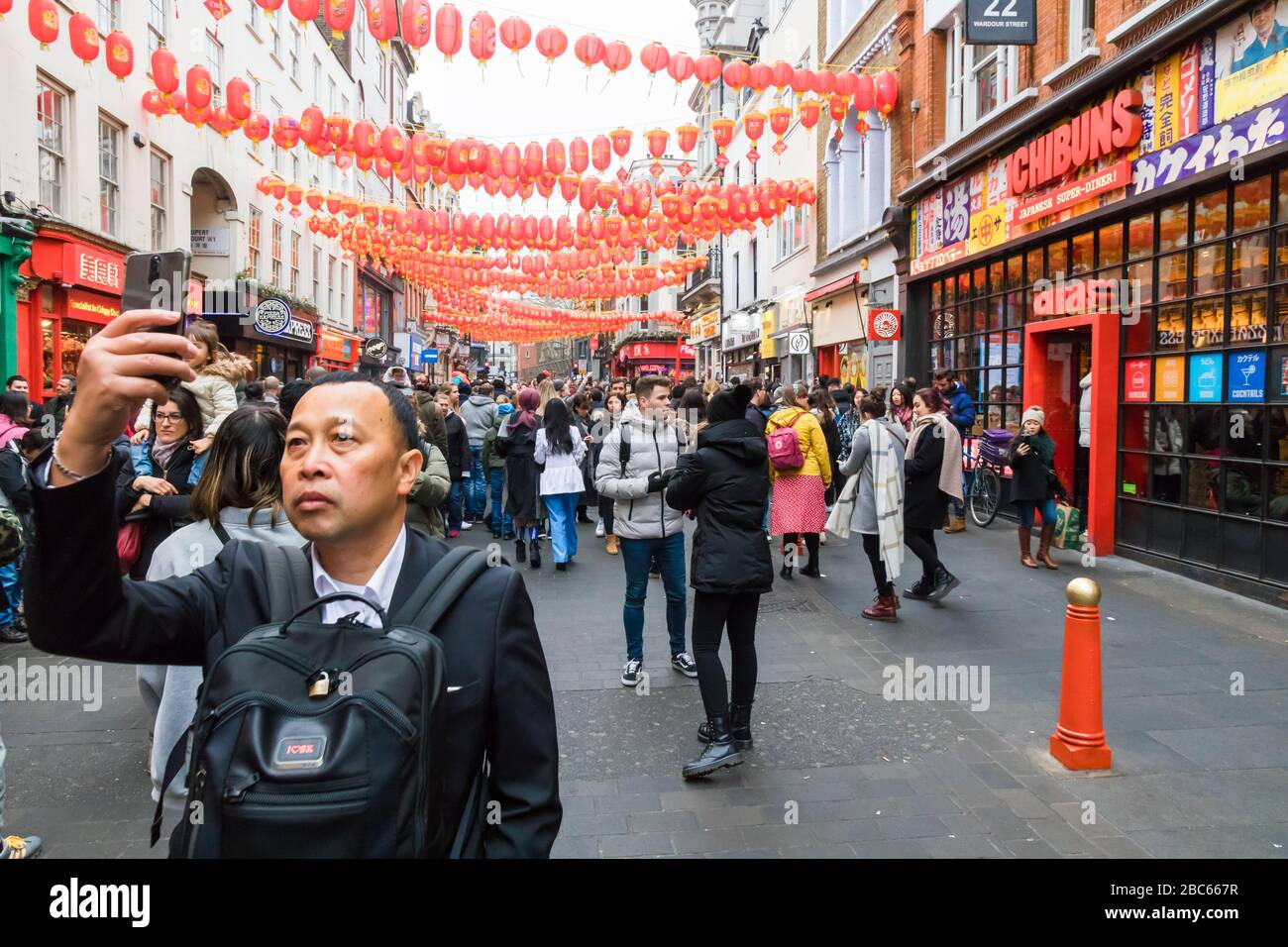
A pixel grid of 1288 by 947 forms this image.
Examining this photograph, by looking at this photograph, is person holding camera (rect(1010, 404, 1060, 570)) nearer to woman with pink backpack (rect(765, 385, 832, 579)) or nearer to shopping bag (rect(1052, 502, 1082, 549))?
shopping bag (rect(1052, 502, 1082, 549))

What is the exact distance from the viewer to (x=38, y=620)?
1643 millimetres

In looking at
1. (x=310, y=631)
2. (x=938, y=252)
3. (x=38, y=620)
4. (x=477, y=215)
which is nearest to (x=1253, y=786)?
(x=310, y=631)

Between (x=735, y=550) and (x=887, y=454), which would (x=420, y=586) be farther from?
(x=887, y=454)

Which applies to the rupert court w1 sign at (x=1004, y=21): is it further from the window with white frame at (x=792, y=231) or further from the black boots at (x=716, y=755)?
the window with white frame at (x=792, y=231)

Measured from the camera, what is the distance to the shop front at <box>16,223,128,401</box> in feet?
42.3

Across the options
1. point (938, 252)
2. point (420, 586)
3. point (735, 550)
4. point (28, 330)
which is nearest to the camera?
point (420, 586)

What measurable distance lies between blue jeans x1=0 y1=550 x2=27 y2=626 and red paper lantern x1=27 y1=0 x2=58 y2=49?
6.41m

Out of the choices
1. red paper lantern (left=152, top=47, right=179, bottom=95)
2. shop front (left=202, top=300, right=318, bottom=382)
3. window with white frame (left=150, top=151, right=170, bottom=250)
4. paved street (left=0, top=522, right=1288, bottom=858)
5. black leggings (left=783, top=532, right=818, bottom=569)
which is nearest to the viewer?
paved street (left=0, top=522, right=1288, bottom=858)

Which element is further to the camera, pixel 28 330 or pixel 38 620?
pixel 28 330

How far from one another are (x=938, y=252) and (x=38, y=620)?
49.0 feet

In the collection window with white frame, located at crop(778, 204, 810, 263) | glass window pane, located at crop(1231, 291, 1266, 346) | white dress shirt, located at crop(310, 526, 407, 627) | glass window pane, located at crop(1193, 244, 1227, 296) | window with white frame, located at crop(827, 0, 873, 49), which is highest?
window with white frame, located at crop(827, 0, 873, 49)

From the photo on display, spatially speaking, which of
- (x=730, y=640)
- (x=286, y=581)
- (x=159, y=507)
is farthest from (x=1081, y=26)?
(x=286, y=581)

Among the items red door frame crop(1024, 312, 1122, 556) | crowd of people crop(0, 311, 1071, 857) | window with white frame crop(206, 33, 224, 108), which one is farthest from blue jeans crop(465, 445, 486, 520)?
window with white frame crop(206, 33, 224, 108)
